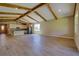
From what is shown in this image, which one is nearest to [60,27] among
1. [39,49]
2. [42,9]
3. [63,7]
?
[42,9]

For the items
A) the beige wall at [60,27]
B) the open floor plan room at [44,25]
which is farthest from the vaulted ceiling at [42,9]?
the beige wall at [60,27]

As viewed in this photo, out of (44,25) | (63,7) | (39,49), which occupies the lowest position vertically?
(39,49)

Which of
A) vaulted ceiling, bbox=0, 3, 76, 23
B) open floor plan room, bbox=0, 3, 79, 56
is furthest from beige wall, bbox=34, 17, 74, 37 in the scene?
vaulted ceiling, bbox=0, 3, 76, 23

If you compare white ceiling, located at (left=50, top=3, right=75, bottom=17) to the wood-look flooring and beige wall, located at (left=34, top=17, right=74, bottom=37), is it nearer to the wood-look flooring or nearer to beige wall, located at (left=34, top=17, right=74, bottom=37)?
beige wall, located at (left=34, top=17, right=74, bottom=37)

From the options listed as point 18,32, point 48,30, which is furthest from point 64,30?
point 18,32

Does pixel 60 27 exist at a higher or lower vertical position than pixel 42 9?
lower

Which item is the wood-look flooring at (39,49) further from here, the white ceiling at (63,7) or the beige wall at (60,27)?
the beige wall at (60,27)

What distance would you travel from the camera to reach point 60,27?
467 inches

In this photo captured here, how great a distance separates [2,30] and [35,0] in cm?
1967

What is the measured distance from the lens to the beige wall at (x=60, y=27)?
1068 cm

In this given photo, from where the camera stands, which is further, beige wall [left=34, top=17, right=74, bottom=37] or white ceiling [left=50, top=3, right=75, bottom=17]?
beige wall [left=34, top=17, right=74, bottom=37]

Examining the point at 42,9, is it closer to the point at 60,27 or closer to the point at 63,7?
the point at 63,7

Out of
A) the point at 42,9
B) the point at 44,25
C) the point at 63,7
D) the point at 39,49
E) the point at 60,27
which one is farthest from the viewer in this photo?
the point at 44,25

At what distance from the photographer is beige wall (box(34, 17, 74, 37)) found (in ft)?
35.0
